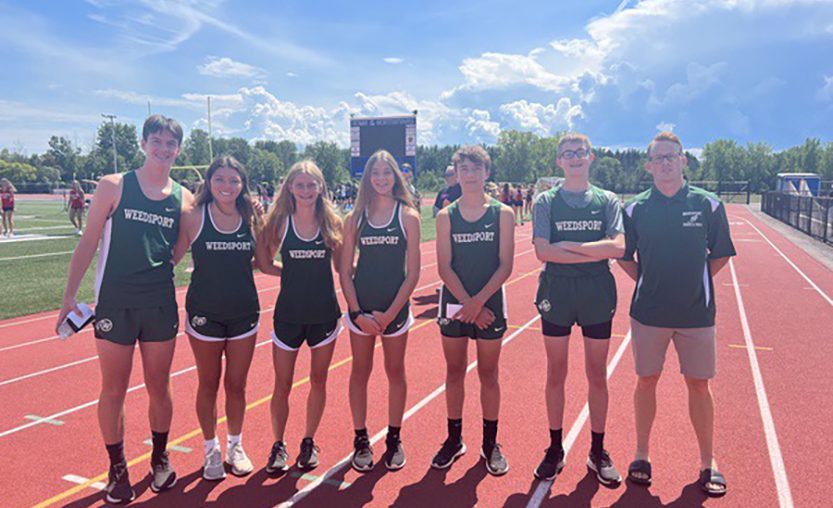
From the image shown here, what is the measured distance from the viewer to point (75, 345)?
6.88 metres

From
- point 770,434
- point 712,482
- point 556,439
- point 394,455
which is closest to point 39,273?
point 394,455

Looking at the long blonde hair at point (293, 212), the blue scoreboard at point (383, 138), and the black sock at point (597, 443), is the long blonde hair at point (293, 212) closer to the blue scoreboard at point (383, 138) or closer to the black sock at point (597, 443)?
the black sock at point (597, 443)

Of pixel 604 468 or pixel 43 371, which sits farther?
pixel 43 371

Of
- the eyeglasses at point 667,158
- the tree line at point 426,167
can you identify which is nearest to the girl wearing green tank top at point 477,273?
the eyeglasses at point 667,158

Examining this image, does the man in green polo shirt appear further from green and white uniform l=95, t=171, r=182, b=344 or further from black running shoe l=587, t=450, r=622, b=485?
green and white uniform l=95, t=171, r=182, b=344

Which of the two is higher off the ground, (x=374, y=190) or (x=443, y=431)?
(x=374, y=190)

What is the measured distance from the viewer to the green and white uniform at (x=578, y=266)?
11.8 ft

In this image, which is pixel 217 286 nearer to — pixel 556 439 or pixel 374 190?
pixel 374 190

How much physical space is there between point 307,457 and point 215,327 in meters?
1.08

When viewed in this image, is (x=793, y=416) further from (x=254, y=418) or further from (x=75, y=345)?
(x=75, y=345)

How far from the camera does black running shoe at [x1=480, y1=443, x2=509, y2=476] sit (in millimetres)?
3715

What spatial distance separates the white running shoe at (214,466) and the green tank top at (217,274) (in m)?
0.94

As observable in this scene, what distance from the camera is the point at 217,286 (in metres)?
3.53

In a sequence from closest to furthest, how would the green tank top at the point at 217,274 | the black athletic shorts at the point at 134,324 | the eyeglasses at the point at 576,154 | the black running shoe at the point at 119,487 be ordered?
the black athletic shorts at the point at 134,324 < the black running shoe at the point at 119,487 < the green tank top at the point at 217,274 < the eyeglasses at the point at 576,154
